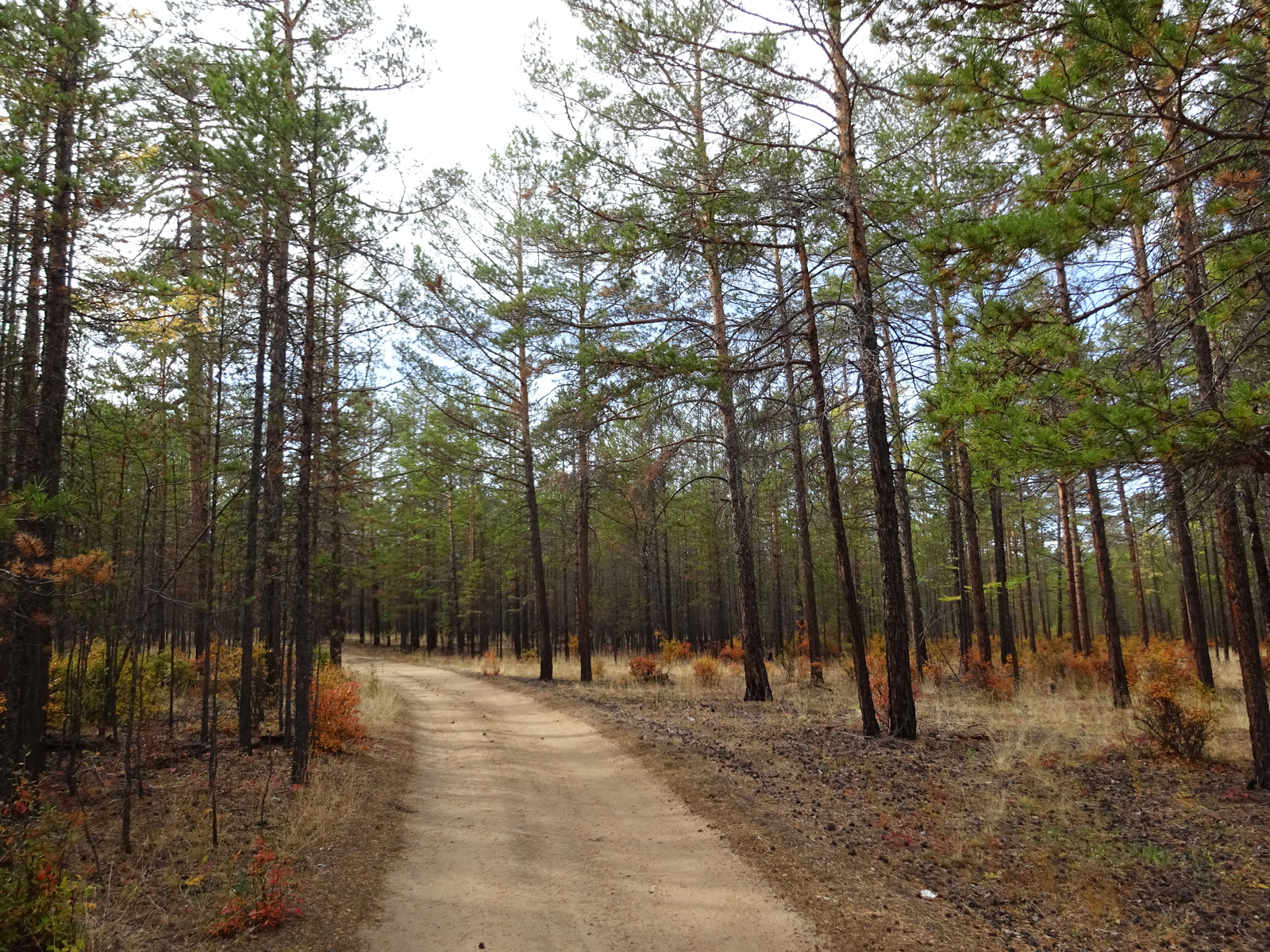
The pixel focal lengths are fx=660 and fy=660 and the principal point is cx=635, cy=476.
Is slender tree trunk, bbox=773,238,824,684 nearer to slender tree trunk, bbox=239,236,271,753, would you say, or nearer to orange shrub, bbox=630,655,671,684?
orange shrub, bbox=630,655,671,684

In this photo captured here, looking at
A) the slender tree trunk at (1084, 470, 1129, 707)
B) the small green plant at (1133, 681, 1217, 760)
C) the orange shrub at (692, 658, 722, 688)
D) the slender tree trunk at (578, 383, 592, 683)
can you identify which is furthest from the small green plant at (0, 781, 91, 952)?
the slender tree trunk at (1084, 470, 1129, 707)

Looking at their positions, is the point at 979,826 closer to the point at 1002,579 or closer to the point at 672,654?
the point at 1002,579

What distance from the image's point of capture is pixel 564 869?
5469 millimetres

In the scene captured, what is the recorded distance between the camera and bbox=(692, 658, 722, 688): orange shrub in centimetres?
1631

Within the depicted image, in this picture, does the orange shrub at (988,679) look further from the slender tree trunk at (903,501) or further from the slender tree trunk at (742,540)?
the slender tree trunk at (742,540)

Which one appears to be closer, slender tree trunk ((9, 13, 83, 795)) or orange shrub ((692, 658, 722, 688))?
slender tree trunk ((9, 13, 83, 795))

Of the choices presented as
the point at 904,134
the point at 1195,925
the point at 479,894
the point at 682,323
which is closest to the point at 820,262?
the point at 904,134

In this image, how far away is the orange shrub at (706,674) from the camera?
53.5 ft

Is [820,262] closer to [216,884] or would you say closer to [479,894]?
[479,894]

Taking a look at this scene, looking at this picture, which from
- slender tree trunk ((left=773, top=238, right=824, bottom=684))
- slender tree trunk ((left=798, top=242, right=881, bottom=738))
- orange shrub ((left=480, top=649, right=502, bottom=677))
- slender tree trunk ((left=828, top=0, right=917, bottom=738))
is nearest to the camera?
slender tree trunk ((left=828, top=0, right=917, bottom=738))

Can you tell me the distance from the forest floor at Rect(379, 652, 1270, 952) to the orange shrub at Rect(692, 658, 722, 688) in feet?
18.0

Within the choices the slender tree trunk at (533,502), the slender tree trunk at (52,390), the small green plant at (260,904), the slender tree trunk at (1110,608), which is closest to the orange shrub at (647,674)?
the slender tree trunk at (533,502)

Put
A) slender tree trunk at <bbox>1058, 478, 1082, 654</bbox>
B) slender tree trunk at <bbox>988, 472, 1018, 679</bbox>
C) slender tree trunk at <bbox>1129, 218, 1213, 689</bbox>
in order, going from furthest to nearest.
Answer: slender tree trunk at <bbox>1058, 478, 1082, 654</bbox> < slender tree trunk at <bbox>988, 472, 1018, 679</bbox> < slender tree trunk at <bbox>1129, 218, 1213, 689</bbox>

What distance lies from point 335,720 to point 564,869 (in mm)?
5104
